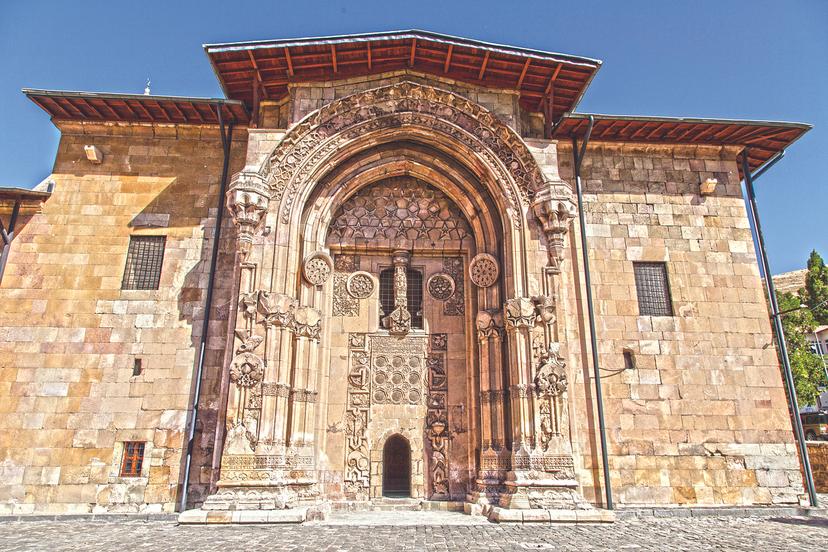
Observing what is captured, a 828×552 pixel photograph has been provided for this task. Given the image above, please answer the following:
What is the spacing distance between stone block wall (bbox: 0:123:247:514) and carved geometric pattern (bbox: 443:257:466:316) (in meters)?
5.26

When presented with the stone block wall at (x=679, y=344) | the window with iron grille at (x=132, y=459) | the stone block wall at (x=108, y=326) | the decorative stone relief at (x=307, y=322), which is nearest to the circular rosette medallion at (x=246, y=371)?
the decorative stone relief at (x=307, y=322)

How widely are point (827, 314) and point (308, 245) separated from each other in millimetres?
37303

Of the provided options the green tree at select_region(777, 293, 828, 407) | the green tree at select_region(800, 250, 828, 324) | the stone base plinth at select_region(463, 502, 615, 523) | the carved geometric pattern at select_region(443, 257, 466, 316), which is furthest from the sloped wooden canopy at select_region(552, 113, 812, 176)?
the green tree at select_region(800, 250, 828, 324)

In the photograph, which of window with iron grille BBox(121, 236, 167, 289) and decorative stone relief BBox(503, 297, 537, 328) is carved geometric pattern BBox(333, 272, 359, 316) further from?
window with iron grille BBox(121, 236, 167, 289)

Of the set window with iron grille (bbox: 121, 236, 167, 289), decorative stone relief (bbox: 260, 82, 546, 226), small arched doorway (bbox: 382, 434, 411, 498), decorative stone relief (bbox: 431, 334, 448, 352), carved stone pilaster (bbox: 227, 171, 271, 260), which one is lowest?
small arched doorway (bbox: 382, 434, 411, 498)

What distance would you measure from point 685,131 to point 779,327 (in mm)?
5375

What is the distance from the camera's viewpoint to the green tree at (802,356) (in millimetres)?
31531

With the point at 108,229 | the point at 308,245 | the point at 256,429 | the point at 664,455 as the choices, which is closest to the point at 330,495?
the point at 256,429

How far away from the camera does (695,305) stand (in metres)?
12.5

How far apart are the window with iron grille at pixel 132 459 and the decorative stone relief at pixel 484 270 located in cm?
822

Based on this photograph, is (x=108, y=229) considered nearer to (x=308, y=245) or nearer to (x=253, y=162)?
(x=253, y=162)

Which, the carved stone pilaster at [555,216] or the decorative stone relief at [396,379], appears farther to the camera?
the decorative stone relief at [396,379]

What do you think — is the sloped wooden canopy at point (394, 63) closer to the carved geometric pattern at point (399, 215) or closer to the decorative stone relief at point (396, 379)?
the carved geometric pattern at point (399, 215)

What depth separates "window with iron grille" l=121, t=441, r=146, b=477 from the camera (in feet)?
35.9
